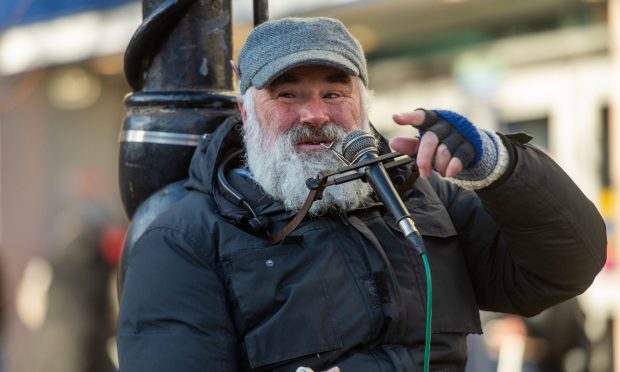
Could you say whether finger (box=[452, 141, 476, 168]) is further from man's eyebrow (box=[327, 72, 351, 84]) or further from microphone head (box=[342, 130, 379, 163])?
man's eyebrow (box=[327, 72, 351, 84])

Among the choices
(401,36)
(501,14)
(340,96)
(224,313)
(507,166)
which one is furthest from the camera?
(401,36)

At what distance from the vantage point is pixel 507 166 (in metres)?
2.62

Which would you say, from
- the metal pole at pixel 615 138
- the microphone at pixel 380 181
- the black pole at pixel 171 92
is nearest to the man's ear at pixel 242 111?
the black pole at pixel 171 92

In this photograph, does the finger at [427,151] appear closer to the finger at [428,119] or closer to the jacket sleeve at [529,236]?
the finger at [428,119]

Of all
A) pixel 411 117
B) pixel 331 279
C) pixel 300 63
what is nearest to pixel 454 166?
pixel 411 117

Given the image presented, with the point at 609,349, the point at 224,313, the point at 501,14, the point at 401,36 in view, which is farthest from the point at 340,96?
the point at 401,36

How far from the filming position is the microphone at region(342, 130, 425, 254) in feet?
8.05

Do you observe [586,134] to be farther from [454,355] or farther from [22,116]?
[22,116]

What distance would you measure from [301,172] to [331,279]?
323 mm

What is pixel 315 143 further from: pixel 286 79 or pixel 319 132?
pixel 286 79

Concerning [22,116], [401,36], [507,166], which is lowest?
[22,116]

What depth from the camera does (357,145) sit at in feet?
8.55

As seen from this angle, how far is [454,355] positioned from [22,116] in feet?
39.3

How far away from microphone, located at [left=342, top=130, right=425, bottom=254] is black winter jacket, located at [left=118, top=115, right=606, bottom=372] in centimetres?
28
